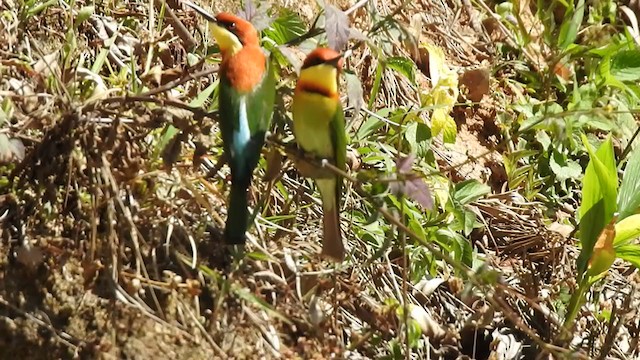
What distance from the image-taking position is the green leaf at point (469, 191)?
3227 mm

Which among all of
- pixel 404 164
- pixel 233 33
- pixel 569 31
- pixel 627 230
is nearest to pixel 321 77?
pixel 233 33

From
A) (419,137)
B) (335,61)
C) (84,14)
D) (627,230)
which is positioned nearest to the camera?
(335,61)

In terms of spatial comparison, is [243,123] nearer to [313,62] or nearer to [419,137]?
[313,62]

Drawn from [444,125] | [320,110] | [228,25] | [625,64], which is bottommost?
[444,125]

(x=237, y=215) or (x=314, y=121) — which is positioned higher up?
(x=314, y=121)

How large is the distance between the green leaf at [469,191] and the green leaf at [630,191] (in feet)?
1.45

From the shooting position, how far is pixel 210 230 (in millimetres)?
2656

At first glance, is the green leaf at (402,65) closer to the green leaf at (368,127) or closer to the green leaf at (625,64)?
the green leaf at (368,127)

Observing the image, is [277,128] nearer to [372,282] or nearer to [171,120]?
[171,120]

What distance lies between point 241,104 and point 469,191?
1298 millimetres

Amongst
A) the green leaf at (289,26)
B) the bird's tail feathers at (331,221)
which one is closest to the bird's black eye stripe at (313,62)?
the bird's tail feathers at (331,221)

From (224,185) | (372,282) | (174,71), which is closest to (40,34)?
(174,71)

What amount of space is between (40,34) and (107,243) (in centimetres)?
91

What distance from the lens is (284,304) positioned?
256cm
